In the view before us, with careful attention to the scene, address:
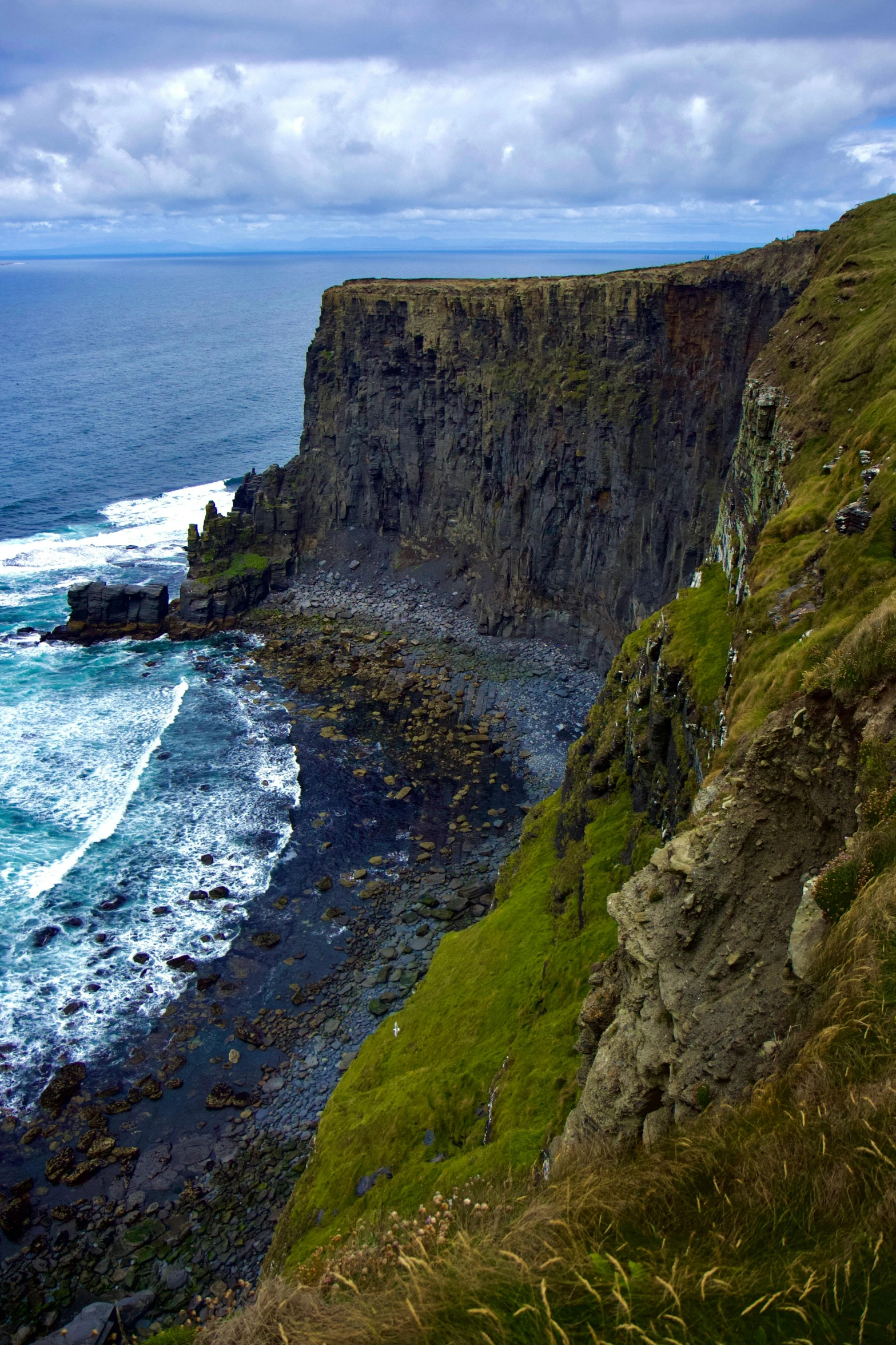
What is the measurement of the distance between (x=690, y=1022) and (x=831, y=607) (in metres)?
11.6

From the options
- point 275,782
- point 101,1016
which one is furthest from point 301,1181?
point 275,782

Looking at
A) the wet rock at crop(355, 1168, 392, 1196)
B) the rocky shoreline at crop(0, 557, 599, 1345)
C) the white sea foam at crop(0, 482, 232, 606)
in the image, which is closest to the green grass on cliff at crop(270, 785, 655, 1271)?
the wet rock at crop(355, 1168, 392, 1196)

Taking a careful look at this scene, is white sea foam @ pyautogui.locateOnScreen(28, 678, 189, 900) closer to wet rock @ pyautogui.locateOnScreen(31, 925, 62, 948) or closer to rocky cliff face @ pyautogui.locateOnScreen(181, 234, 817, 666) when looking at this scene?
wet rock @ pyautogui.locateOnScreen(31, 925, 62, 948)

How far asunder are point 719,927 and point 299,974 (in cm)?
3564

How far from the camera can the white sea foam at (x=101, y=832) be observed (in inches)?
1999

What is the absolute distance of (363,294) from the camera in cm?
9194

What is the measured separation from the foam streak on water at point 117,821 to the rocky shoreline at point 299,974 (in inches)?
65.0

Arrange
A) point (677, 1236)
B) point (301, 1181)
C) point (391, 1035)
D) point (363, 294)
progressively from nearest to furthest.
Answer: point (677, 1236) < point (301, 1181) < point (391, 1035) < point (363, 294)

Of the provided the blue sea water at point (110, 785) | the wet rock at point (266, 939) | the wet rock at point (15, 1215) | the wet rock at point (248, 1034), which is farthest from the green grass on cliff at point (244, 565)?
the wet rock at point (15, 1215)

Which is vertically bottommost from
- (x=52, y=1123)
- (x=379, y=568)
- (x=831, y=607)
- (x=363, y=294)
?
(x=52, y=1123)

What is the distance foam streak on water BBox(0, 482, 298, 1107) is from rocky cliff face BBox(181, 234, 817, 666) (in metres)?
14.9

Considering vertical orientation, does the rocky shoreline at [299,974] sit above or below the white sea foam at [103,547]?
below

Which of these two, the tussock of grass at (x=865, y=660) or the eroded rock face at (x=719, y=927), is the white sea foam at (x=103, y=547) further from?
the tussock of grass at (x=865, y=660)

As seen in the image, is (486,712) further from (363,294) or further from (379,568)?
(363,294)
